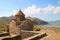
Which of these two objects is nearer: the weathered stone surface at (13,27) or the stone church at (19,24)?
the stone church at (19,24)

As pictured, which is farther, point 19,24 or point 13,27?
point 13,27

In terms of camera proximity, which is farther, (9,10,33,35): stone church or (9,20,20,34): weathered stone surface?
(9,20,20,34): weathered stone surface

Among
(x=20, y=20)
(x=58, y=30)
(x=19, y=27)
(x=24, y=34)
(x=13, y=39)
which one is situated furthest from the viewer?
(x=20, y=20)

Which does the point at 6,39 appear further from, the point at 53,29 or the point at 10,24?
the point at 10,24

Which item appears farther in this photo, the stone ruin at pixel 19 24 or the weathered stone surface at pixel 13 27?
the weathered stone surface at pixel 13 27

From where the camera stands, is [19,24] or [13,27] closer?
[19,24]

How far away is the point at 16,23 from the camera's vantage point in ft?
102

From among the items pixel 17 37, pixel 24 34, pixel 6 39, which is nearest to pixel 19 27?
pixel 24 34

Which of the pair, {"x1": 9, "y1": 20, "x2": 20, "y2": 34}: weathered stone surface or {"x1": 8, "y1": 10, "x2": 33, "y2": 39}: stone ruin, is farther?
{"x1": 9, "y1": 20, "x2": 20, "y2": 34}: weathered stone surface

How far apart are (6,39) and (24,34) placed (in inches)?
483

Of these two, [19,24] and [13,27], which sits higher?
[19,24]

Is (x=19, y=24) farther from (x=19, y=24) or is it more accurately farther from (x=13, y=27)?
(x=13, y=27)

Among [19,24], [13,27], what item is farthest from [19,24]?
[13,27]

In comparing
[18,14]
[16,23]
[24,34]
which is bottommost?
[24,34]
